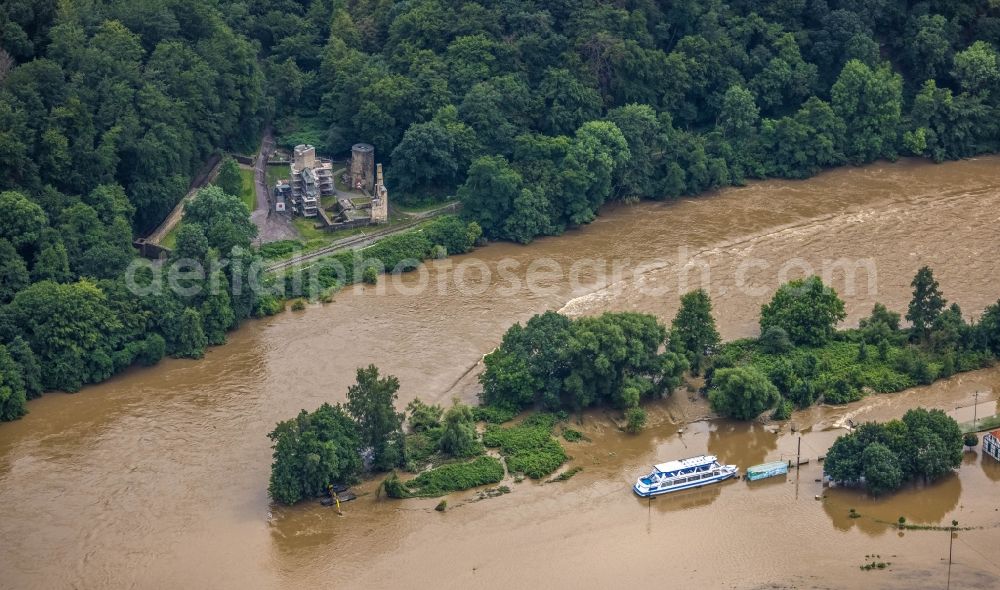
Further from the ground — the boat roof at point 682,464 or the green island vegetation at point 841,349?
the green island vegetation at point 841,349

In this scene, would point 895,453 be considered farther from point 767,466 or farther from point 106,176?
point 106,176

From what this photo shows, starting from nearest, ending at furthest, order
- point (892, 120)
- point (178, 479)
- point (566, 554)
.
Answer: point (566, 554), point (178, 479), point (892, 120)

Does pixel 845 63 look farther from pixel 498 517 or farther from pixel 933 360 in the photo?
pixel 498 517

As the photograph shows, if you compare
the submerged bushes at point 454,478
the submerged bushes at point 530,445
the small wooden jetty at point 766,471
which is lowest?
the small wooden jetty at point 766,471

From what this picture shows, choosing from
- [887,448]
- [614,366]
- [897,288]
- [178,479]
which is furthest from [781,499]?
[178,479]

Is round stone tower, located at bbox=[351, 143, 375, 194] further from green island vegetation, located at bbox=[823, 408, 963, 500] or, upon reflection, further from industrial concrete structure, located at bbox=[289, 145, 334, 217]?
green island vegetation, located at bbox=[823, 408, 963, 500]

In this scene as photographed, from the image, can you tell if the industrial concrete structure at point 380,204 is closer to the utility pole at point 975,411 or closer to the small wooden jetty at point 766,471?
the small wooden jetty at point 766,471

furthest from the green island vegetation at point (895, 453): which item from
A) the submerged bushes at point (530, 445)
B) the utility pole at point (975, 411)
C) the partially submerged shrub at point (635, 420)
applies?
the submerged bushes at point (530, 445)
